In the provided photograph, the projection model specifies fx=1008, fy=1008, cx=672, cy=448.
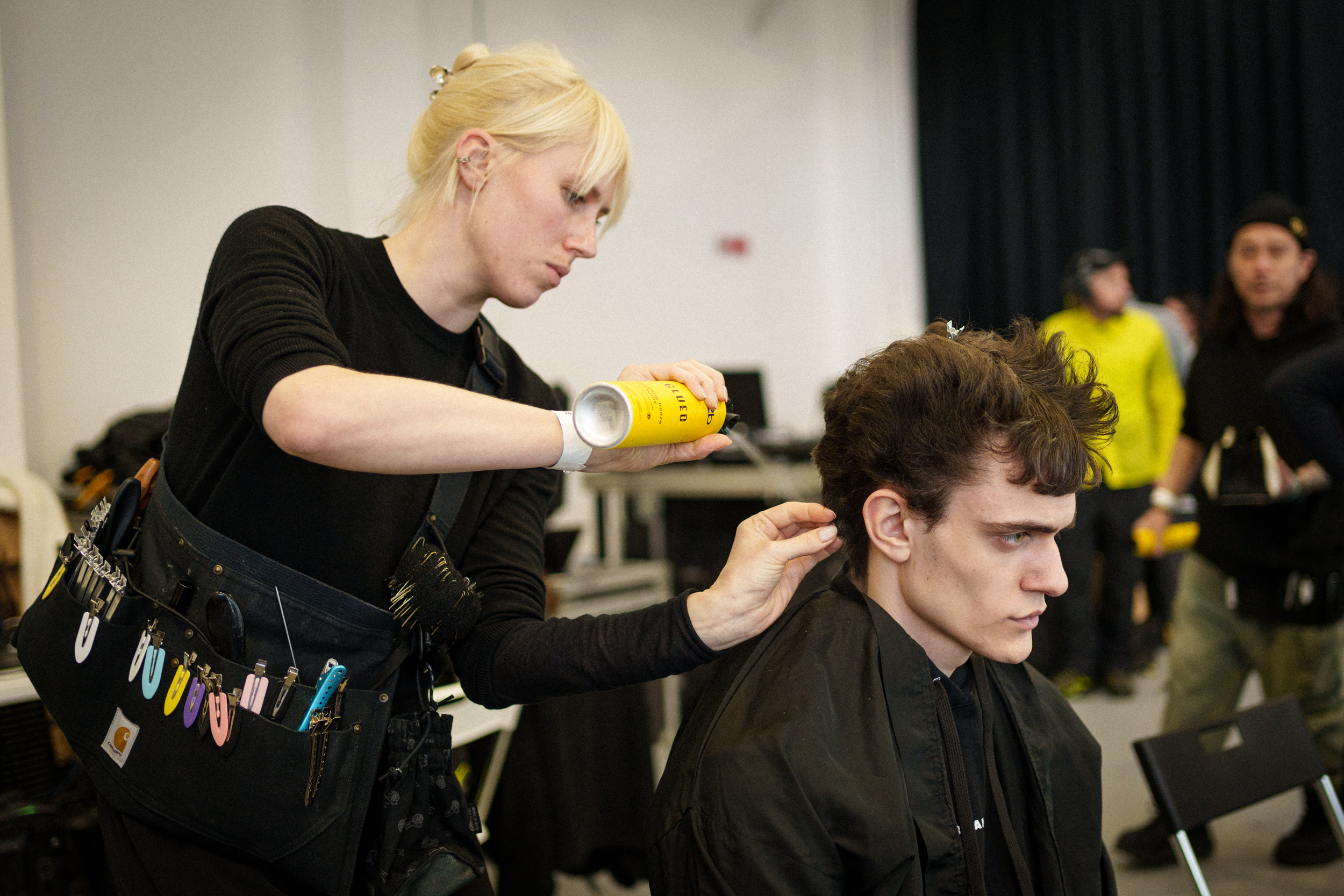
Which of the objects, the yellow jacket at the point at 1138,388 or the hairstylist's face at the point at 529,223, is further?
the yellow jacket at the point at 1138,388

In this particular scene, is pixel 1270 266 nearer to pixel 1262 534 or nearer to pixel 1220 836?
pixel 1262 534

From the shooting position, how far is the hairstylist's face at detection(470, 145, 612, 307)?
1.10 m

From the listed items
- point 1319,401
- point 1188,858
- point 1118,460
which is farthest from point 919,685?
point 1118,460

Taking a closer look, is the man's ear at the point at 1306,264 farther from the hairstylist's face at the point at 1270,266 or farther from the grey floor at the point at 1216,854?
the grey floor at the point at 1216,854

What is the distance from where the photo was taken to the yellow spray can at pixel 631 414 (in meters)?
0.88

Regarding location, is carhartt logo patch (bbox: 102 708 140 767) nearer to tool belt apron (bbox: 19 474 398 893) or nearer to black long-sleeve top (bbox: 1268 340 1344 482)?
tool belt apron (bbox: 19 474 398 893)

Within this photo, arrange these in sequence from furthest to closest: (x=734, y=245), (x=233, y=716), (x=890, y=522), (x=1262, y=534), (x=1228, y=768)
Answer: (x=734, y=245) < (x=1262, y=534) < (x=1228, y=768) < (x=890, y=522) < (x=233, y=716)

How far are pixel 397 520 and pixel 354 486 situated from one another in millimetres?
68

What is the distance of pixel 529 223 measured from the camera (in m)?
1.11

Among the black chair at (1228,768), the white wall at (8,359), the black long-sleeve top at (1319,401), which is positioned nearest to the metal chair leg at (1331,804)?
the black chair at (1228,768)

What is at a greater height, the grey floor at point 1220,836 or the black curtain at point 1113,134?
the black curtain at point 1113,134

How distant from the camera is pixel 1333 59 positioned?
5070 millimetres

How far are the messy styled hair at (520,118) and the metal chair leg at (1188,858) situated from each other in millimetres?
1281

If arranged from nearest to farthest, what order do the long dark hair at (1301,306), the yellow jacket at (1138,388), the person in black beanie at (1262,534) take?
the person in black beanie at (1262,534)
the long dark hair at (1301,306)
the yellow jacket at (1138,388)
